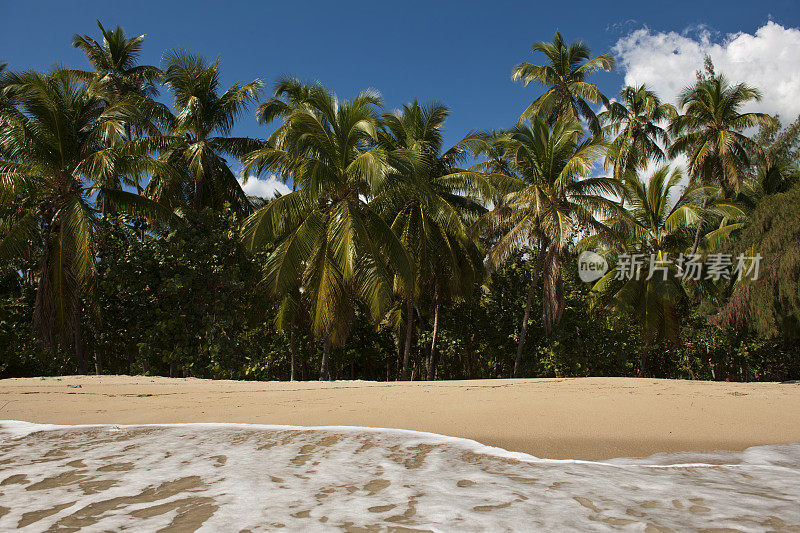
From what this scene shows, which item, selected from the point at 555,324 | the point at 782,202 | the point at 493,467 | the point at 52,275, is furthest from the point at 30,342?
the point at 782,202

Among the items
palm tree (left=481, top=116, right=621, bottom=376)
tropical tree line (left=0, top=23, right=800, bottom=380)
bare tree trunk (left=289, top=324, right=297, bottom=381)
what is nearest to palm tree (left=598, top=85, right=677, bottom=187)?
tropical tree line (left=0, top=23, right=800, bottom=380)

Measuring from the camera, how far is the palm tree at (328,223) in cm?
1024

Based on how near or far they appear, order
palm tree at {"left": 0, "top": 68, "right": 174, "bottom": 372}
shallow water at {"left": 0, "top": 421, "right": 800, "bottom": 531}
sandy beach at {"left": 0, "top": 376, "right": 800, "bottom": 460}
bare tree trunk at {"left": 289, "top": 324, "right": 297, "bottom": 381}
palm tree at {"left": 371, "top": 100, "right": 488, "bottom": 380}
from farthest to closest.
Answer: bare tree trunk at {"left": 289, "top": 324, "right": 297, "bottom": 381} < palm tree at {"left": 371, "top": 100, "right": 488, "bottom": 380} < palm tree at {"left": 0, "top": 68, "right": 174, "bottom": 372} < sandy beach at {"left": 0, "top": 376, "right": 800, "bottom": 460} < shallow water at {"left": 0, "top": 421, "right": 800, "bottom": 531}

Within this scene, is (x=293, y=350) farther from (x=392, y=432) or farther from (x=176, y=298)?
(x=392, y=432)

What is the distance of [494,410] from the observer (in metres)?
4.83

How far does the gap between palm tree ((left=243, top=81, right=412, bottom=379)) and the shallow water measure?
6636 millimetres

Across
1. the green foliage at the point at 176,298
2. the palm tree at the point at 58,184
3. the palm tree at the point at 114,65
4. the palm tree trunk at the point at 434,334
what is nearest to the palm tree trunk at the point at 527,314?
the palm tree trunk at the point at 434,334

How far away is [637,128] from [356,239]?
60.0ft

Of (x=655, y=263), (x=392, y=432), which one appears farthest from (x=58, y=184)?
(x=655, y=263)

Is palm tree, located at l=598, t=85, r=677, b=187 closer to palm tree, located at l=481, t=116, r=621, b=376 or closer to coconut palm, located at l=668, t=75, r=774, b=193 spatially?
coconut palm, located at l=668, t=75, r=774, b=193

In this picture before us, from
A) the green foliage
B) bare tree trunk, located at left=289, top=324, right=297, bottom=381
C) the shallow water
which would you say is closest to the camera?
the shallow water

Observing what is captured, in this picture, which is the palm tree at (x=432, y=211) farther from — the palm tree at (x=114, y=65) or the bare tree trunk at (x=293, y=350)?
the palm tree at (x=114, y=65)

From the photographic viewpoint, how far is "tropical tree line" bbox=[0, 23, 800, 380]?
10562 mm

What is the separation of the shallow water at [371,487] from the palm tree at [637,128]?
2132 cm
